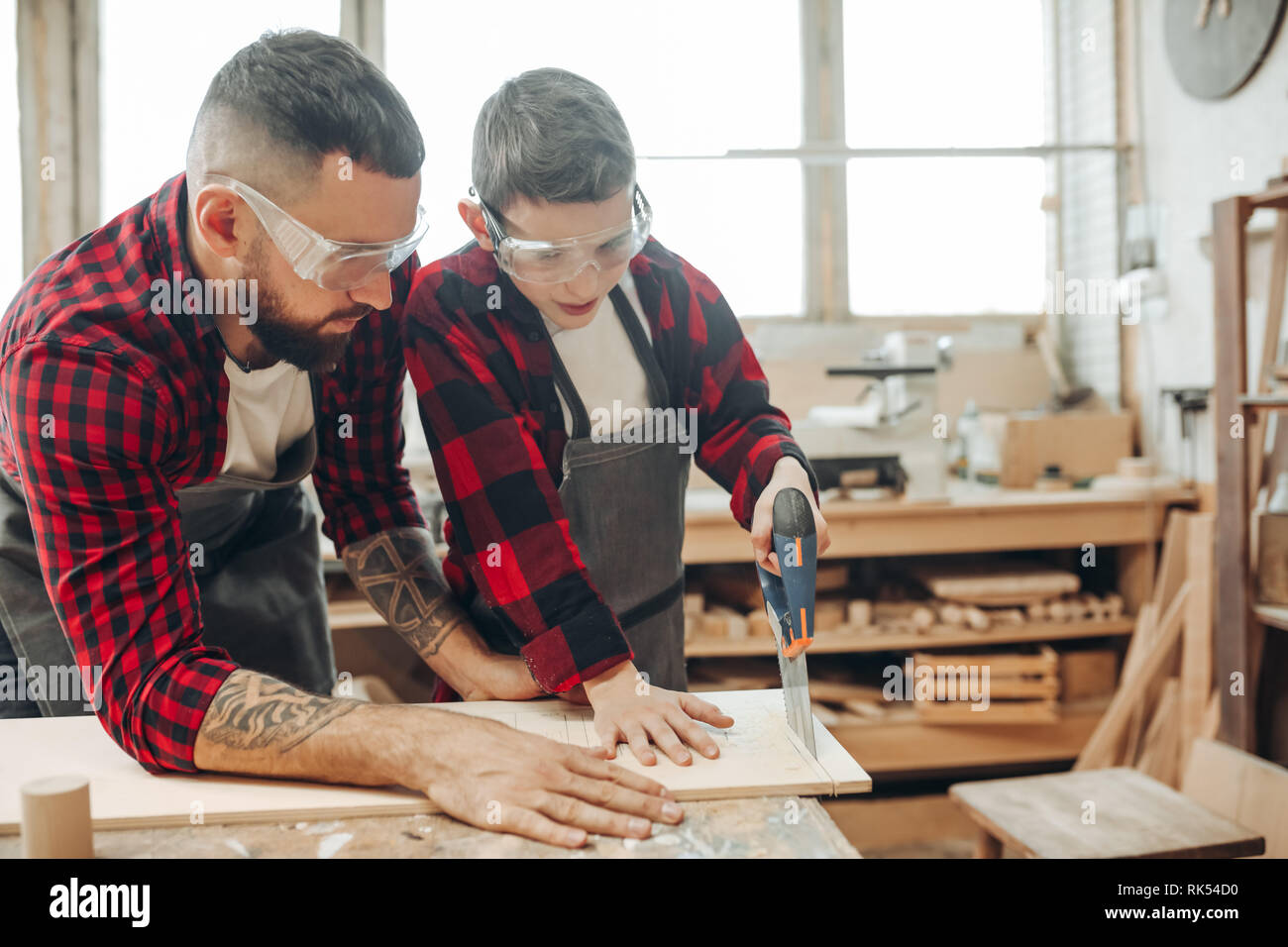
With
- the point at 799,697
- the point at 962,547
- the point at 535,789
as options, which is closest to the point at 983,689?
the point at 962,547

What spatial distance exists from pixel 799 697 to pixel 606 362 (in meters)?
0.61

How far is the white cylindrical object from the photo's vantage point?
2.90 feet

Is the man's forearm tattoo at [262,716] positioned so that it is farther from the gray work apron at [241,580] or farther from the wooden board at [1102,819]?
the wooden board at [1102,819]

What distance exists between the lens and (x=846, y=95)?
3842 mm

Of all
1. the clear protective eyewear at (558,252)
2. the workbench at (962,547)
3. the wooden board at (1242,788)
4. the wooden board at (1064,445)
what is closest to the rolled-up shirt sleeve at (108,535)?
the clear protective eyewear at (558,252)

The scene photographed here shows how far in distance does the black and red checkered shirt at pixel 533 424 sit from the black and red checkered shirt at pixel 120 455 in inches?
12.4

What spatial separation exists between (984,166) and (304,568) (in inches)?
127

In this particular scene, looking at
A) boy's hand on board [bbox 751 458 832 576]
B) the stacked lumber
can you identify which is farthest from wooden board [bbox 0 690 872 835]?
the stacked lumber

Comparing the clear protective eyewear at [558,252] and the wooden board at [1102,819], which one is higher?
the clear protective eyewear at [558,252]

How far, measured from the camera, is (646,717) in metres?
1.23

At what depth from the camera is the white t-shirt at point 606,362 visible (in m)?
1.52

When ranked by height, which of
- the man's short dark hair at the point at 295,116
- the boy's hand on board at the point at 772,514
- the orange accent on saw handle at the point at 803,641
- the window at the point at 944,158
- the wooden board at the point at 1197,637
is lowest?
the wooden board at the point at 1197,637
